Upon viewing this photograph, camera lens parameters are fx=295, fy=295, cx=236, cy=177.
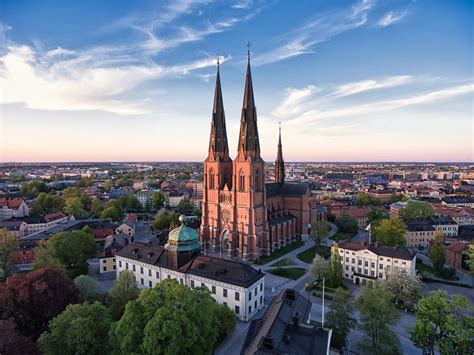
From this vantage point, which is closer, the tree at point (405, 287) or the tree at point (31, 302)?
the tree at point (31, 302)

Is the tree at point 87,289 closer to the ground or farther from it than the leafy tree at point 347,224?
farther from it

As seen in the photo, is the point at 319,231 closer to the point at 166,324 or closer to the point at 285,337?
the point at 285,337

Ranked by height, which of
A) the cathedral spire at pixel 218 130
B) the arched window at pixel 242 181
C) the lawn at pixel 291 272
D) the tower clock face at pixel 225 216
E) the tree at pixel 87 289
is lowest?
the lawn at pixel 291 272

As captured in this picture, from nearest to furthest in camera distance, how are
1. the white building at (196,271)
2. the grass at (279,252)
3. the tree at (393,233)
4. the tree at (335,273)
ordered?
the white building at (196,271) → the tree at (335,273) → the grass at (279,252) → the tree at (393,233)

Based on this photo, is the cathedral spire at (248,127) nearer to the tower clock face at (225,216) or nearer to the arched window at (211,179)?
the arched window at (211,179)

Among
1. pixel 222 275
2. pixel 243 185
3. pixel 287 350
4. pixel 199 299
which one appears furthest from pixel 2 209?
pixel 287 350

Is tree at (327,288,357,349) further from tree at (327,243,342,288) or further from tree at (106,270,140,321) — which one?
tree at (106,270,140,321)

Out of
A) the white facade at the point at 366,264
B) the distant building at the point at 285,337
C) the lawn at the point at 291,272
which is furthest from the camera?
the lawn at the point at 291,272

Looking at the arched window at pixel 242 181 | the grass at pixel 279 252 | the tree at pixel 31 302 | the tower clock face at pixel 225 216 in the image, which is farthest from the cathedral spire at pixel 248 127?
the tree at pixel 31 302
